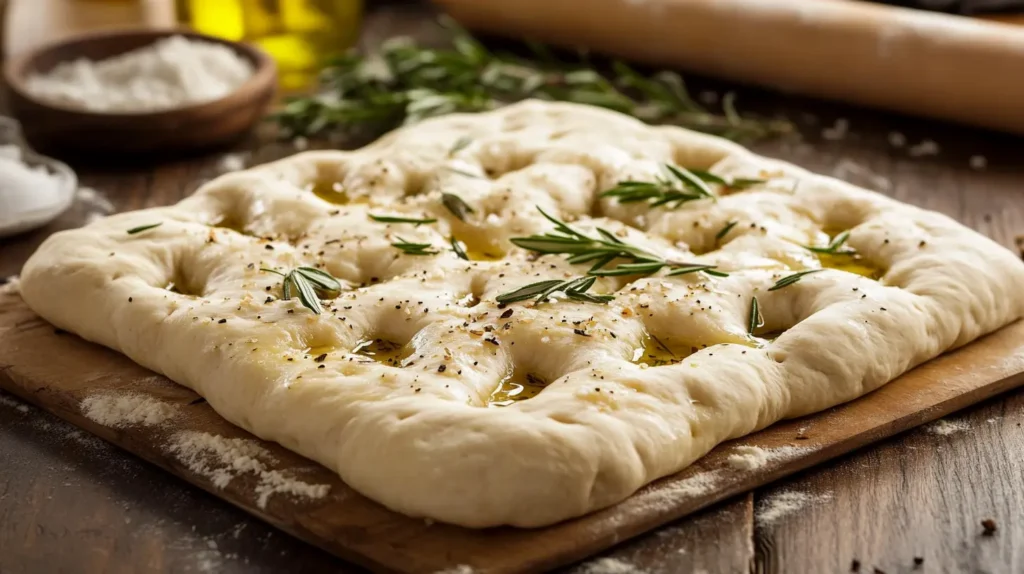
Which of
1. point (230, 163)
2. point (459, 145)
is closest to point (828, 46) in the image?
point (459, 145)

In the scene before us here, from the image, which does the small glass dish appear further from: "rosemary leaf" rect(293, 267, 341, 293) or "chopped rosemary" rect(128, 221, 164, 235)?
"rosemary leaf" rect(293, 267, 341, 293)

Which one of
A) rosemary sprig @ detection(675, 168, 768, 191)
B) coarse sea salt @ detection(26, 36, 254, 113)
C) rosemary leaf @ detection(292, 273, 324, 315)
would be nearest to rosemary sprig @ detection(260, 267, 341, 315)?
rosemary leaf @ detection(292, 273, 324, 315)

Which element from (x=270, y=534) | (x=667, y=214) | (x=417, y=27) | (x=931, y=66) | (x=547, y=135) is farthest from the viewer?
(x=417, y=27)

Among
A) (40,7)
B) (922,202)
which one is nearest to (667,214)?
(922,202)

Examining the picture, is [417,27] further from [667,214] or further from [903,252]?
[903,252]

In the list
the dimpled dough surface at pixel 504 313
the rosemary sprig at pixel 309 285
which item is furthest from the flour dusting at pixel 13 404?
the rosemary sprig at pixel 309 285

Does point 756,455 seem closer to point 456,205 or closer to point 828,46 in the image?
point 456,205

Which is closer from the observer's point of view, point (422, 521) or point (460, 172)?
point (422, 521)
